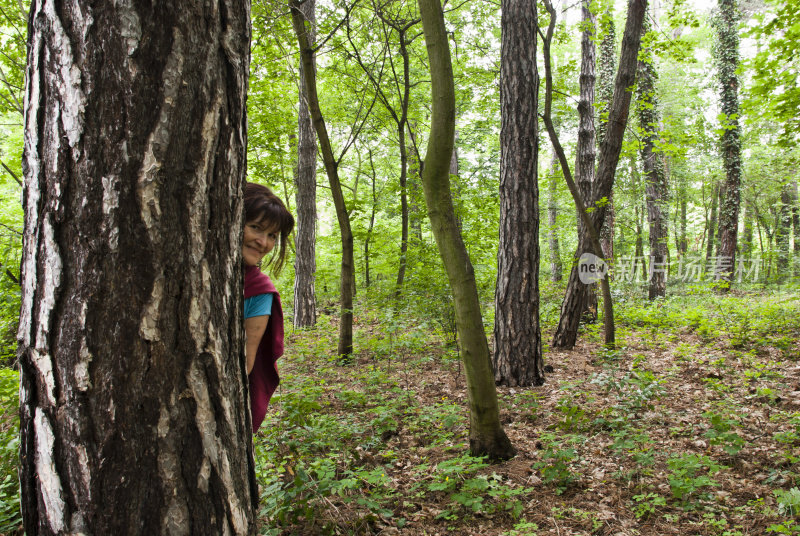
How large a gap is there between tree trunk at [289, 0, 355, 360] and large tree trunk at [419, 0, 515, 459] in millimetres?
3144

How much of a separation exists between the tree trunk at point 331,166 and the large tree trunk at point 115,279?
4775 millimetres

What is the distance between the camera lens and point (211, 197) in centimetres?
128

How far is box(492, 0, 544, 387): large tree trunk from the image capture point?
5652mm

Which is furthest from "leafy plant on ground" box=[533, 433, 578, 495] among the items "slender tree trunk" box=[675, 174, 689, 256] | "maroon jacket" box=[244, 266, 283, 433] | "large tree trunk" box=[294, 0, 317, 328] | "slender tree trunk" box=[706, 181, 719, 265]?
Result: "slender tree trunk" box=[706, 181, 719, 265]

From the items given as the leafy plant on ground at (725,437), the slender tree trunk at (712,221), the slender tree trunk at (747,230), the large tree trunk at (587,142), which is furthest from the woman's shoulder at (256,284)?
the slender tree trunk at (747,230)

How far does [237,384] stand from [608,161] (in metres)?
7.01

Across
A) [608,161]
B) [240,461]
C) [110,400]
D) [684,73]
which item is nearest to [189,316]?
[110,400]

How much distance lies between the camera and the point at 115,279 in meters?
1.14

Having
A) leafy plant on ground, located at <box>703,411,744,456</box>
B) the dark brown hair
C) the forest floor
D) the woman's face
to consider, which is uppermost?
the dark brown hair

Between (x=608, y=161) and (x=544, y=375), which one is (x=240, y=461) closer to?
(x=544, y=375)

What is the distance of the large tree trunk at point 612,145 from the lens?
21.0 feet

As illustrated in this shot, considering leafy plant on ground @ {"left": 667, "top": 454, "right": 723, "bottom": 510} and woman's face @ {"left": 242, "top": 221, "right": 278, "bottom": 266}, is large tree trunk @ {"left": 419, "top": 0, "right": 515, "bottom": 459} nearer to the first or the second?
leafy plant on ground @ {"left": 667, "top": 454, "right": 723, "bottom": 510}

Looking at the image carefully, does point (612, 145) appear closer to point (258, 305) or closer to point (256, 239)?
point (256, 239)

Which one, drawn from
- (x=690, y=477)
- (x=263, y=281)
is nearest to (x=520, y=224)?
(x=690, y=477)
